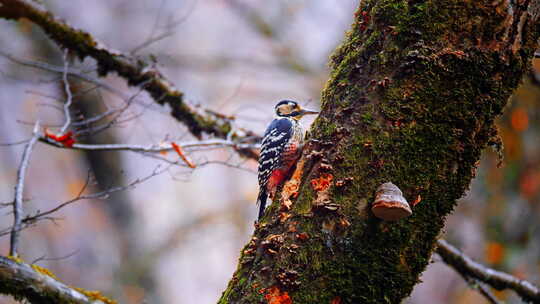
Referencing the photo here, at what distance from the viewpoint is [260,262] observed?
1.90 meters

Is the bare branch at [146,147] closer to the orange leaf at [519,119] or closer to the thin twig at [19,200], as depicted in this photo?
the thin twig at [19,200]

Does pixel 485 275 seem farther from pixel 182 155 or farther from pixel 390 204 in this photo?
pixel 182 155

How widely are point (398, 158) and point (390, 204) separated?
0.27m

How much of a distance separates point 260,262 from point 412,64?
1064mm

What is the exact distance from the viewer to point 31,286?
2.00 meters

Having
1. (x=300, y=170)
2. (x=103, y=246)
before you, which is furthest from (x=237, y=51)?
(x=300, y=170)

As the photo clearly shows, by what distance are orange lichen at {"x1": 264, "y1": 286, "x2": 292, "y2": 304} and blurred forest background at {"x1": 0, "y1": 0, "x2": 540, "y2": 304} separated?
2381 millimetres

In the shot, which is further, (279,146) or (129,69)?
(129,69)

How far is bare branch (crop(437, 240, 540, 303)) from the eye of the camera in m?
3.41

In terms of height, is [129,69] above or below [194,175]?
below

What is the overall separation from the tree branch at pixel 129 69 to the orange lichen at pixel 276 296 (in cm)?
224

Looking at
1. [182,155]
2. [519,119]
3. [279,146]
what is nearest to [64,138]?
[182,155]

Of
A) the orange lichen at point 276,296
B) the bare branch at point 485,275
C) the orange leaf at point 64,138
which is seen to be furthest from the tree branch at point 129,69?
the orange lichen at point 276,296

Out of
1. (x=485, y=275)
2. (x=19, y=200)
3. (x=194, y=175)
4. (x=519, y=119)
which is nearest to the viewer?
(x=19, y=200)
